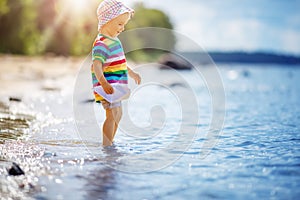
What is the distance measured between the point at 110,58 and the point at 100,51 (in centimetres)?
17

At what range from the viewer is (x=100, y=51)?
5.19 metres

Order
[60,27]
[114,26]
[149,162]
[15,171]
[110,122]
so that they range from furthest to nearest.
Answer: [60,27] → [110,122] → [114,26] → [149,162] → [15,171]

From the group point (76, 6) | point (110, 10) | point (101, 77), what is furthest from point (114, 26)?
point (76, 6)

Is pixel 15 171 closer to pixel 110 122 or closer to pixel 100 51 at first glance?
pixel 110 122

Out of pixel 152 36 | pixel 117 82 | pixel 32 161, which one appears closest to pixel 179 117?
pixel 117 82

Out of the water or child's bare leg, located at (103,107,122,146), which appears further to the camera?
child's bare leg, located at (103,107,122,146)

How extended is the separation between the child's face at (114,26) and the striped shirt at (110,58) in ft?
0.24

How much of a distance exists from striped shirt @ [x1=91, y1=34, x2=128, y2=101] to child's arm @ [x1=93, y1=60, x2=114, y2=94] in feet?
0.25

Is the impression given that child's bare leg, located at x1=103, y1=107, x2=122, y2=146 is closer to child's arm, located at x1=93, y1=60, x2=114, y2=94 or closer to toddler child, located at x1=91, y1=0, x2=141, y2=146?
toddler child, located at x1=91, y1=0, x2=141, y2=146

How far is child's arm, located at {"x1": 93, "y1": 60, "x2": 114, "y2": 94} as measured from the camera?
5082mm

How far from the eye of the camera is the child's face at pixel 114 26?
527 cm

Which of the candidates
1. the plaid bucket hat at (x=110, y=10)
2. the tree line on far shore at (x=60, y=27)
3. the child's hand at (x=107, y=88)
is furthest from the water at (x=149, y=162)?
the tree line on far shore at (x=60, y=27)

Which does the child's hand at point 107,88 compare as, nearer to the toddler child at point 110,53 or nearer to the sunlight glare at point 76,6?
the toddler child at point 110,53

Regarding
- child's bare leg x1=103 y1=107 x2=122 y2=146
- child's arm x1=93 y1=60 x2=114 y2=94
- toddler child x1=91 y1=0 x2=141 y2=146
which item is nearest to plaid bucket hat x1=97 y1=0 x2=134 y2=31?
toddler child x1=91 y1=0 x2=141 y2=146
